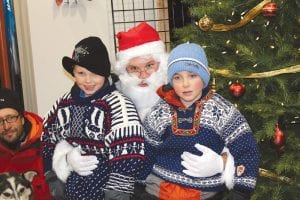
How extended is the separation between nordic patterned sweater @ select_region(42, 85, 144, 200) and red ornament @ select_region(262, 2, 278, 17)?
0.66m

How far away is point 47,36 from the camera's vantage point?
3541mm

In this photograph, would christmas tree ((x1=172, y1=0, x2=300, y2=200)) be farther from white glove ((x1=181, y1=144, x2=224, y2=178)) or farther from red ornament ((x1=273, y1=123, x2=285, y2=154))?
white glove ((x1=181, y1=144, x2=224, y2=178))

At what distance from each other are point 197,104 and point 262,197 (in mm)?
494

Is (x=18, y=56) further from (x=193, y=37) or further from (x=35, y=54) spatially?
(x=193, y=37)

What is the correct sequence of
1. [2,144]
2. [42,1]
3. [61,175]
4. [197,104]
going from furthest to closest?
[42,1]
[2,144]
[61,175]
[197,104]

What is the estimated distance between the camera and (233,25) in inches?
74.5

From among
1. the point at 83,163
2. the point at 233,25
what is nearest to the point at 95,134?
the point at 83,163

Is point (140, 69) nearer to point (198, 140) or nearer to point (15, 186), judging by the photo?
point (198, 140)

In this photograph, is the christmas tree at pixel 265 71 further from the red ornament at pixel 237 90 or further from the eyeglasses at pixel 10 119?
the eyeglasses at pixel 10 119

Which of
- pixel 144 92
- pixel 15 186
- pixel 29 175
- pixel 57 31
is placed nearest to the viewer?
pixel 144 92

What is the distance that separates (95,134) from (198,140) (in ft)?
1.48

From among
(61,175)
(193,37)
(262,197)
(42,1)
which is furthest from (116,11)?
(262,197)

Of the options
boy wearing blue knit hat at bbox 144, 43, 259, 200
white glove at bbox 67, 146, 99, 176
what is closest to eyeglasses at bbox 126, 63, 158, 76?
boy wearing blue knit hat at bbox 144, 43, 259, 200

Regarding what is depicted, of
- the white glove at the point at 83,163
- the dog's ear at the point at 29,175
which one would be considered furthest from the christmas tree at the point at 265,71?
the dog's ear at the point at 29,175
